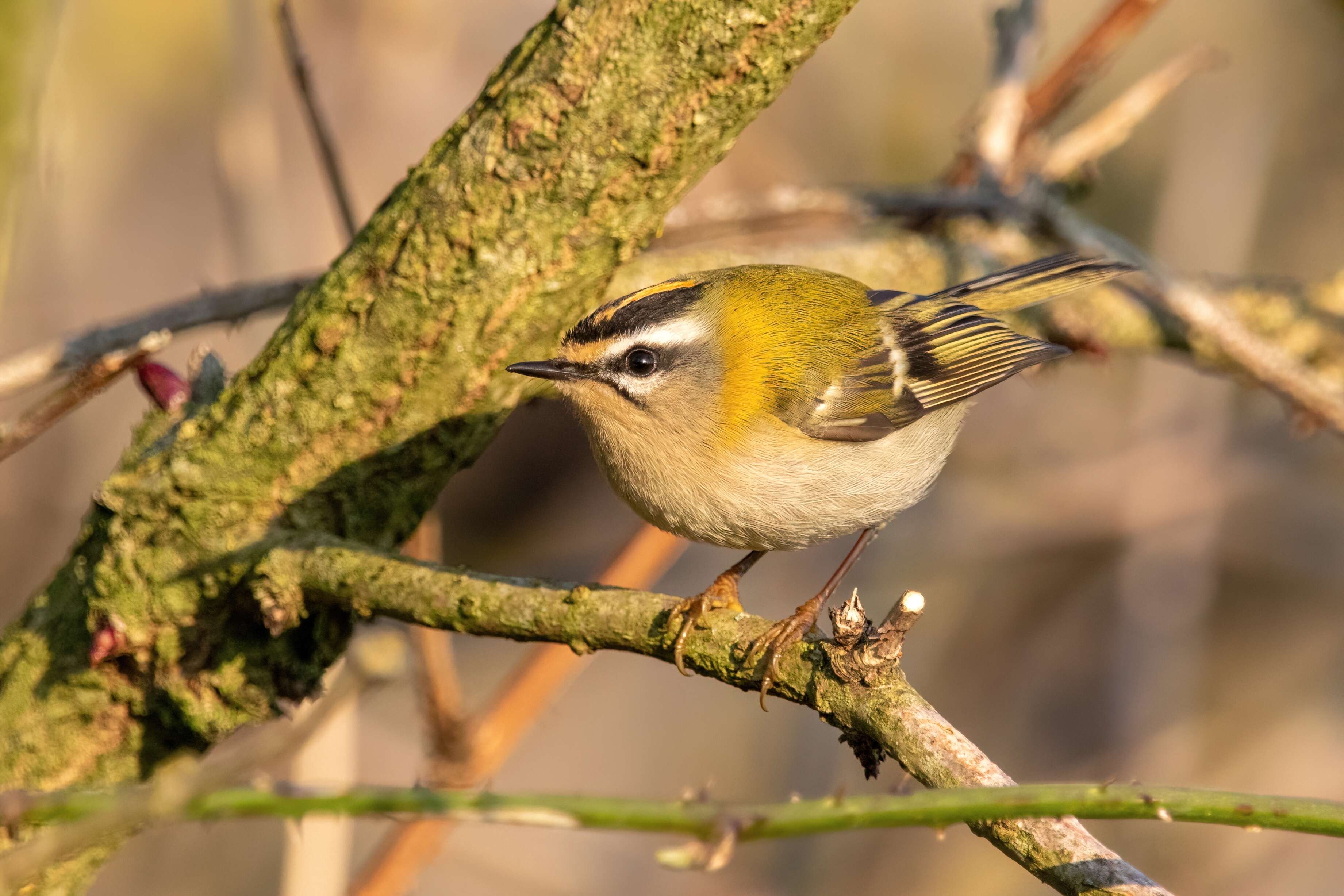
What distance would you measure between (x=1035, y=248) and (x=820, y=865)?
2672mm

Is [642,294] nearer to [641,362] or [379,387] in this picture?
[641,362]

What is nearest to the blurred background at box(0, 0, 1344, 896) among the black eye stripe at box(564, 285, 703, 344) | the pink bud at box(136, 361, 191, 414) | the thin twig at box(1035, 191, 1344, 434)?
the thin twig at box(1035, 191, 1344, 434)

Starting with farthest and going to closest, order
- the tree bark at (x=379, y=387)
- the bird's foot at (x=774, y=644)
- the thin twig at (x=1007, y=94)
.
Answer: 1. the thin twig at (x=1007, y=94)
2. the tree bark at (x=379, y=387)
3. the bird's foot at (x=774, y=644)

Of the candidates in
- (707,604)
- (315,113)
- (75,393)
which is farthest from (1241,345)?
(75,393)

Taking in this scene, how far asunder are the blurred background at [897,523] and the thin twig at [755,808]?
105 inches

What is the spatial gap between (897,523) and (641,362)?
9.15ft

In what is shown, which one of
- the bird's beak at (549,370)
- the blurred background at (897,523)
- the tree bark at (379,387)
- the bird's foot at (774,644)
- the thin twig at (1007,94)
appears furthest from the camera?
the blurred background at (897,523)

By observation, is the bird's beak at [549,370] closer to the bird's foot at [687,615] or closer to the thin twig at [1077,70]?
the bird's foot at [687,615]

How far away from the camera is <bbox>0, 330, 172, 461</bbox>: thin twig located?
76.7 inches

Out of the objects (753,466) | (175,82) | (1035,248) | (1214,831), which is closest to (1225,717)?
(1214,831)

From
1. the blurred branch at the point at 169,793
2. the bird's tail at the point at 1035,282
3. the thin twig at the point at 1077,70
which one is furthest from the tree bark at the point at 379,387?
the thin twig at the point at 1077,70

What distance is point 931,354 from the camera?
2.78 metres

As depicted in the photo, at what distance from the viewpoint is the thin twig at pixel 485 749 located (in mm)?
2469

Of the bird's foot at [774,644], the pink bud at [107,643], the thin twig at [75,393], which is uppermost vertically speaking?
the thin twig at [75,393]
